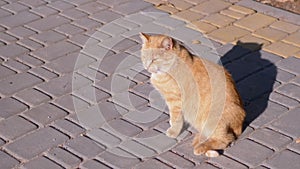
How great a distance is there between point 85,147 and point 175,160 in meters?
0.69

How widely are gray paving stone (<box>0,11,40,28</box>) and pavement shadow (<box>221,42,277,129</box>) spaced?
7.10 feet

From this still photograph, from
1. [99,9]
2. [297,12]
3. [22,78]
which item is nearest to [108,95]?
[22,78]

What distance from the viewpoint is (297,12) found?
680 centimetres

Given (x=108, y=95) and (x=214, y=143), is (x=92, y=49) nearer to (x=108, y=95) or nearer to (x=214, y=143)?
(x=108, y=95)

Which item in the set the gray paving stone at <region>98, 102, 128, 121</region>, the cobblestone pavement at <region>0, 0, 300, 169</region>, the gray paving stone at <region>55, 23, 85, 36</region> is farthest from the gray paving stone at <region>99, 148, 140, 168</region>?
the gray paving stone at <region>55, 23, 85, 36</region>

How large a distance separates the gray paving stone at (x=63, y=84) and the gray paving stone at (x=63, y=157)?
2.68 feet

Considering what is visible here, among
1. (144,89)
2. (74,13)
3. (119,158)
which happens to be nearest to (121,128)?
(119,158)

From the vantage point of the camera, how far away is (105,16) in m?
6.69

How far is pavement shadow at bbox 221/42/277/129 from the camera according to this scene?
17.1 feet

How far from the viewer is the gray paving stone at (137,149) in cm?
463

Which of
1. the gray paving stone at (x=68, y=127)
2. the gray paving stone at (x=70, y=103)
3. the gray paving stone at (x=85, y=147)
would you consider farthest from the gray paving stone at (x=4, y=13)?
the gray paving stone at (x=85, y=147)

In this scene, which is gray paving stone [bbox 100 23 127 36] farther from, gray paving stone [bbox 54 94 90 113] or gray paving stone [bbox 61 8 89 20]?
gray paving stone [bbox 54 94 90 113]

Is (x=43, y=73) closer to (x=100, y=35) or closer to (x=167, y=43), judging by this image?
(x=100, y=35)

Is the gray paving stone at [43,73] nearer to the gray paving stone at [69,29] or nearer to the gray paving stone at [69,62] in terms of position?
the gray paving stone at [69,62]
